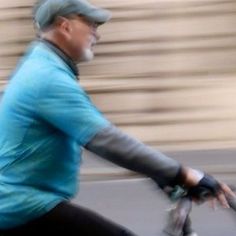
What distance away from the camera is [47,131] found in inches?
133

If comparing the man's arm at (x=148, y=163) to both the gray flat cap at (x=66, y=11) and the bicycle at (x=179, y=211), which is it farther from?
the gray flat cap at (x=66, y=11)

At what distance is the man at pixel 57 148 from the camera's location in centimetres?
324

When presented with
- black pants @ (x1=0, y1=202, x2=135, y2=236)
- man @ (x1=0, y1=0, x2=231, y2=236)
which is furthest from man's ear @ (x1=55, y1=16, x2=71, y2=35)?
black pants @ (x1=0, y1=202, x2=135, y2=236)

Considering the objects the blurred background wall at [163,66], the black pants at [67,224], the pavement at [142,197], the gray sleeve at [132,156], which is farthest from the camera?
the blurred background wall at [163,66]

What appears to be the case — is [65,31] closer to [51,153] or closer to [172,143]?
[51,153]

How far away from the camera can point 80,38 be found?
3.56 metres

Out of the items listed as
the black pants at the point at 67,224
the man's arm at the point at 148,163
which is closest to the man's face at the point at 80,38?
the man's arm at the point at 148,163

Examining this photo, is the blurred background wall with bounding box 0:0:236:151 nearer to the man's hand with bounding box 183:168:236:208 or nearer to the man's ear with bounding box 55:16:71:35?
the man's ear with bounding box 55:16:71:35

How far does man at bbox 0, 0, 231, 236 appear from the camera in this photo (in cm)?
324

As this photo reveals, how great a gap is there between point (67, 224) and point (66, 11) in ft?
2.55

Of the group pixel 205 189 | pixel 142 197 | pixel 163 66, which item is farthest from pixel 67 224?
pixel 163 66

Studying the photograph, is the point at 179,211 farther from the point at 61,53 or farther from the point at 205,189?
the point at 61,53

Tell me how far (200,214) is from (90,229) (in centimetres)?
420

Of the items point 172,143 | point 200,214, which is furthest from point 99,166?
point 200,214
